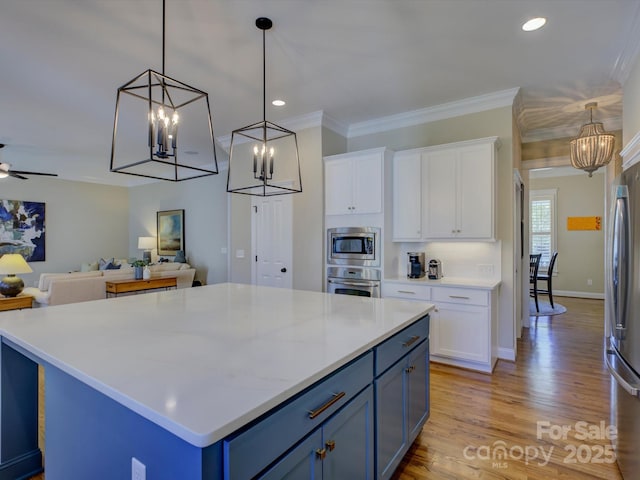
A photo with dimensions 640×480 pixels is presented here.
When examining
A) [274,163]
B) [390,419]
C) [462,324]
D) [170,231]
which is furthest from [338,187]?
[170,231]

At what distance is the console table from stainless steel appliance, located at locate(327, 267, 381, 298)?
127 inches

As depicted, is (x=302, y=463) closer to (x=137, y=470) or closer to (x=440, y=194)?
(x=137, y=470)

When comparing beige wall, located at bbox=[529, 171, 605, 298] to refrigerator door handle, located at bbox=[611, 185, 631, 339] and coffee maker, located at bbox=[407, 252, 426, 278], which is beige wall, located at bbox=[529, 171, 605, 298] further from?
refrigerator door handle, located at bbox=[611, 185, 631, 339]

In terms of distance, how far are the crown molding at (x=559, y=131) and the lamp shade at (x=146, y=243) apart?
7.74 metres

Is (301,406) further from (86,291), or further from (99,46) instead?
(86,291)

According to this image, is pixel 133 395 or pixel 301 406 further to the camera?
pixel 301 406

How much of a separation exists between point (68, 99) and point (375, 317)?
13.4 feet

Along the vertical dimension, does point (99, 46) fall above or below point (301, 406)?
above

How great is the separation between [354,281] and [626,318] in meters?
2.59

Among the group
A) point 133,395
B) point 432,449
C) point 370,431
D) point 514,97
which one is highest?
point 514,97

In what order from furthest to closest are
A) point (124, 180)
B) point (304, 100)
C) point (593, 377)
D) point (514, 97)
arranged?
point (124, 180), point (304, 100), point (514, 97), point (593, 377)

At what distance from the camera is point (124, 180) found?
338 inches

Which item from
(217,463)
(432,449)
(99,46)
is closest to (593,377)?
(432,449)

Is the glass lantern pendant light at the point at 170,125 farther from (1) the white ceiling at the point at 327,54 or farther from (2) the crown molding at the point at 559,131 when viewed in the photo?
(2) the crown molding at the point at 559,131
